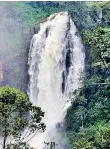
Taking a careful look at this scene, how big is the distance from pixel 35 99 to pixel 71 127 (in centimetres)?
552

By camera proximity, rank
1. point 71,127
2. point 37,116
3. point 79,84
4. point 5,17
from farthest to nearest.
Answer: point 5,17, point 79,84, point 71,127, point 37,116

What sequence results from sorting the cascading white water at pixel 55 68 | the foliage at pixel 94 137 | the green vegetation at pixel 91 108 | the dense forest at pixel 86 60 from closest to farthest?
the foliage at pixel 94 137
the green vegetation at pixel 91 108
the dense forest at pixel 86 60
the cascading white water at pixel 55 68

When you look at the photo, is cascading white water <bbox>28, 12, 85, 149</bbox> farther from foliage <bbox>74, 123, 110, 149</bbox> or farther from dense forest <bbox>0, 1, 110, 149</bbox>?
foliage <bbox>74, 123, 110, 149</bbox>

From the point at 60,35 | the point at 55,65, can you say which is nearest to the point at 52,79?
the point at 55,65

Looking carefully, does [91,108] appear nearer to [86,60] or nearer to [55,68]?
[86,60]

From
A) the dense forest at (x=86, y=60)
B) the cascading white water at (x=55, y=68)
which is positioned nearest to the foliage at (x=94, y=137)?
the dense forest at (x=86, y=60)

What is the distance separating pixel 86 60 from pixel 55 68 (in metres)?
2.71

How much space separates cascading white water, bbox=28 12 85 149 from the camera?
135 ft

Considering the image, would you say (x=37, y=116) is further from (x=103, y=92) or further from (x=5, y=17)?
(x=5, y=17)

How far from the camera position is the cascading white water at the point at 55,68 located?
4119cm

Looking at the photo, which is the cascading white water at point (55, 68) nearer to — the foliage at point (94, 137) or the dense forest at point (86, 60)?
the dense forest at point (86, 60)

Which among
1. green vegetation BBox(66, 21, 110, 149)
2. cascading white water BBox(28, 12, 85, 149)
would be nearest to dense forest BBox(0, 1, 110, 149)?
green vegetation BBox(66, 21, 110, 149)

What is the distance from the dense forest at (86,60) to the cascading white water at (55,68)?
718 mm

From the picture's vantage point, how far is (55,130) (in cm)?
3919
